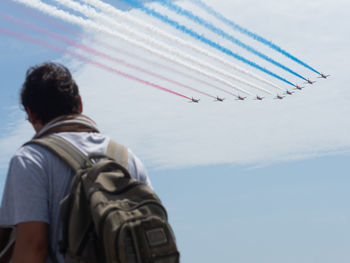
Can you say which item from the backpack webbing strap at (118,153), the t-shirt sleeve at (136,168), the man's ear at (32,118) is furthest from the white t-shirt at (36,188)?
the t-shirt sleeve at (136,168)

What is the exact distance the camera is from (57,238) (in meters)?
4.52

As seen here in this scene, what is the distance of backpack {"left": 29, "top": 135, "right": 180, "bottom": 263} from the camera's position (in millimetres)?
4152

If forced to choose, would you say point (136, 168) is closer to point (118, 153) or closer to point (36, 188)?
point (118, 153)

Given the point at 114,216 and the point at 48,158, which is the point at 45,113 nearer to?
the point at 48,158

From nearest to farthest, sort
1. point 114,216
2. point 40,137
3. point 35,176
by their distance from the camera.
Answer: point 114,216, point 35,176, point 40,137

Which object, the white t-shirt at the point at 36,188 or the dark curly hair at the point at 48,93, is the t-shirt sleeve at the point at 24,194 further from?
the dark curly hair at the point at 48,93

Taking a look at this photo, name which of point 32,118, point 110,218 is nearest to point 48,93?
point 32,118

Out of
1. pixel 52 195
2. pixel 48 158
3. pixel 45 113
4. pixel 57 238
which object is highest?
pixel 45 113

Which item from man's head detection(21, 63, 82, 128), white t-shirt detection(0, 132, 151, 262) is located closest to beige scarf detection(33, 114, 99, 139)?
man's head detection(21, 63, 82, 128)

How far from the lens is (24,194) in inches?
173

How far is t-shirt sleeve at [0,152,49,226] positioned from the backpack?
0.20 meters

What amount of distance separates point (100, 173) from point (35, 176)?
0.56m

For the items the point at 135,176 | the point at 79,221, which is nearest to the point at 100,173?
the point at 79,221

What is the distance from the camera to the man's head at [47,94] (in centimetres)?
490
